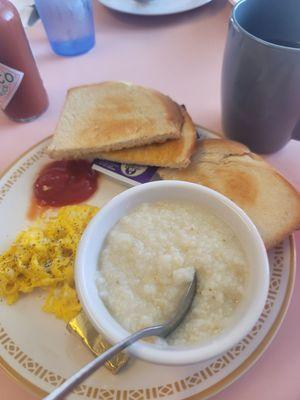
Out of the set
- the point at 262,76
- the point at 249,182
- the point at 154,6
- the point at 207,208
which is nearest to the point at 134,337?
the point at 207,208

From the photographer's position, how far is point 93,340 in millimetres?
983

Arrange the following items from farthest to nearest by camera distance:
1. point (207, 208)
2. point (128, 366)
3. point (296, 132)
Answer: point (296, 132)
point (207, 208)
point (128, 366)

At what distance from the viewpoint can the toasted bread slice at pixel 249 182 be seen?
3.80ft

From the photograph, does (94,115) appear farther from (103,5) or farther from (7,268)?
(103,5)

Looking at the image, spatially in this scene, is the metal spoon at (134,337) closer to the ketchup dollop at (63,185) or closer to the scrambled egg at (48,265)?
the scrambled egg at (48,265)

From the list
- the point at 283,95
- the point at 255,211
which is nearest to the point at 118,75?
the point at 283,95

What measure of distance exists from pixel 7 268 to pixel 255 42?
1043 mm

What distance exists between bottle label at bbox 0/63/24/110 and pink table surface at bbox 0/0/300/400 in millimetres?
150

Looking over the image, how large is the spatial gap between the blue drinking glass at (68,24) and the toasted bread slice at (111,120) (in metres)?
0.44

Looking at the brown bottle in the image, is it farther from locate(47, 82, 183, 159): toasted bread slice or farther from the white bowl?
the white bowl

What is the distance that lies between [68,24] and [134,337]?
5.23ft

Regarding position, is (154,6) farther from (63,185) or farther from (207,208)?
(207,208)

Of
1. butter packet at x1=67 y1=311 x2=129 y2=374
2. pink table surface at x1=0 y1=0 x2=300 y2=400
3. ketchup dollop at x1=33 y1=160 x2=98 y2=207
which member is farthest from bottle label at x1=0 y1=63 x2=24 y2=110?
butter packet at x1=67 y1=311 x2=129 y2=374

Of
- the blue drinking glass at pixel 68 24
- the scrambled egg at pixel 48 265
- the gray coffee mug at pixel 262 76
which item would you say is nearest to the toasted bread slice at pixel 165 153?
the gray coffee mug at pixel 262 76
